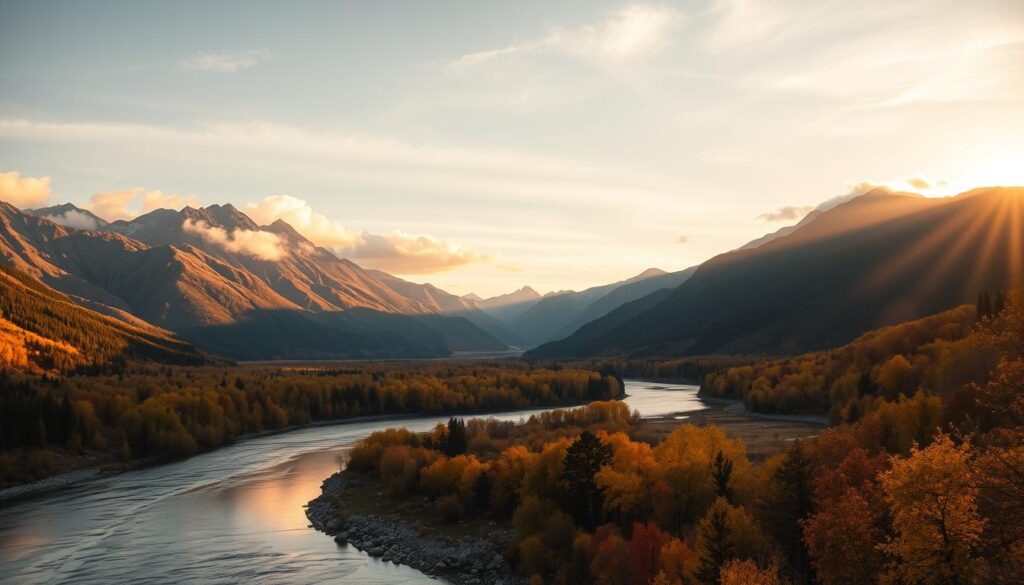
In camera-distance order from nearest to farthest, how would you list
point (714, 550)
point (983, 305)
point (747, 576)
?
point (747, 576) → point (714, 550) → point (983, 305)

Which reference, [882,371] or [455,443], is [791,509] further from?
[882,371]

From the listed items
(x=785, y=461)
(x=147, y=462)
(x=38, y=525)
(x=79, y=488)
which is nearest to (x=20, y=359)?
(x=147, y=462)

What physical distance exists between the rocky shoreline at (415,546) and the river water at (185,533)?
1473mm

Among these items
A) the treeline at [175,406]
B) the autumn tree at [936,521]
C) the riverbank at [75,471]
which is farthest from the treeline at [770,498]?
the treeline at [175,406]

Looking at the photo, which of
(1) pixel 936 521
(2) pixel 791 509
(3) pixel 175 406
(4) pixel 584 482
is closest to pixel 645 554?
(2) pixel 791 509

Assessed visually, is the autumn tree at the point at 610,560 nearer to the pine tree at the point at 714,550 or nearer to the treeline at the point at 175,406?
the pine tree at the point at 714,550

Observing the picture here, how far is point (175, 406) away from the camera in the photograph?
13088 centimetres

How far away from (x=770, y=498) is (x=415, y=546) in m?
31.1

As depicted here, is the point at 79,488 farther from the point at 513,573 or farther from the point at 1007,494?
the point at 1007,494

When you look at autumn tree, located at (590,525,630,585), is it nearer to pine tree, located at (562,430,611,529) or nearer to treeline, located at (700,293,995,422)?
pine tree, located at (562,430,611,529)

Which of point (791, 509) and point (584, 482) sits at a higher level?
point (584, 482)

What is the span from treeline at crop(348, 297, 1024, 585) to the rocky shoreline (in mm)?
2785

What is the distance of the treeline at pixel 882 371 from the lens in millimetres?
104875

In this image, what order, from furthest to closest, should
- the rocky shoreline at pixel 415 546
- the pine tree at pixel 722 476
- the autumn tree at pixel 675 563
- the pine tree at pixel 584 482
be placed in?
1. the pine tree at pixel 584 482
2. the rocky shoreline at pixel 415 546
3. the pine tree at pixel 722 476
4. the autumn tree at pixel 675 563
